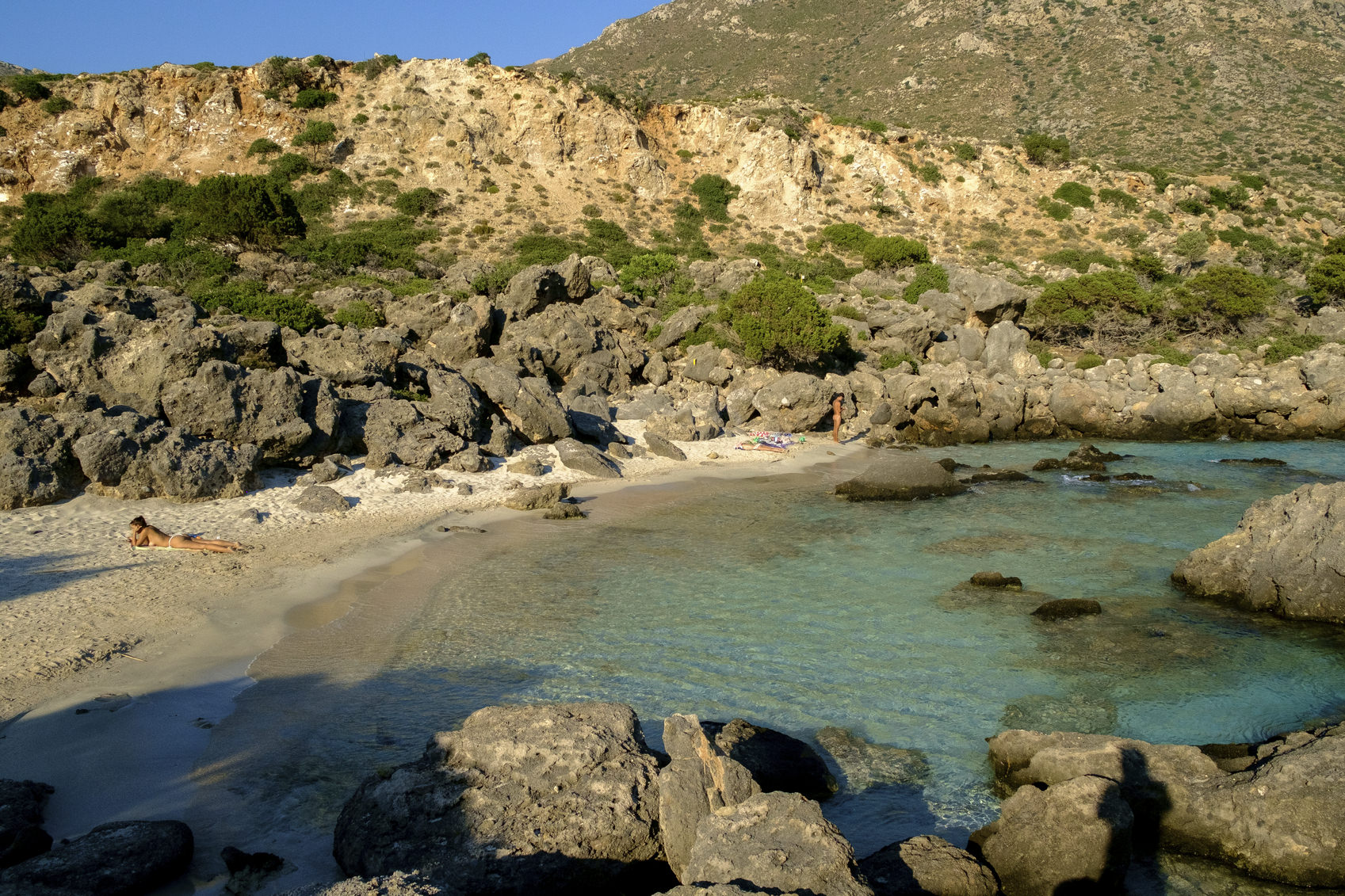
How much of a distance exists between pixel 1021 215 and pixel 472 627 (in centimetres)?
5200

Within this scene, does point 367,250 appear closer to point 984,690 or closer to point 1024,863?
point 984,690

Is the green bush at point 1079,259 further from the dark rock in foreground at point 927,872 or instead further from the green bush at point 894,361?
the dark rock in foreground at point 927,872

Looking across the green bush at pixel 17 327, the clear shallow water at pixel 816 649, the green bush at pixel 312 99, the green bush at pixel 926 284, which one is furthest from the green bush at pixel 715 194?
the green bush at pixel 17 327

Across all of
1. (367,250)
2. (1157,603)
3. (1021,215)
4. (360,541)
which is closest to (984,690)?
(1157,603)

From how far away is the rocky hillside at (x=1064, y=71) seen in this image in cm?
6488

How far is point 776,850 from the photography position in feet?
14.6

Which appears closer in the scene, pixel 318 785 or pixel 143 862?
pixel 143 862

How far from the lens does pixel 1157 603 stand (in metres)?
11.8

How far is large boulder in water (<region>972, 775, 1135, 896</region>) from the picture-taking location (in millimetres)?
5398

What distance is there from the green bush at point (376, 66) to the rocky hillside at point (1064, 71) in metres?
21.2

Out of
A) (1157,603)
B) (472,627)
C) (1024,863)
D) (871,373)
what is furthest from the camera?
(871,373)

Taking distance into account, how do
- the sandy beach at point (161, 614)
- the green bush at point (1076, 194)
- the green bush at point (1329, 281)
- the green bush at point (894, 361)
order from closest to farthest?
the sandy beach at point (161, 614) < the green bush at point (894, 361) < the green bush at point (1329, 281) < the green bush at point (1076, 194)

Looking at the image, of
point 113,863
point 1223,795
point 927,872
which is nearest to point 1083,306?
point 1223,795

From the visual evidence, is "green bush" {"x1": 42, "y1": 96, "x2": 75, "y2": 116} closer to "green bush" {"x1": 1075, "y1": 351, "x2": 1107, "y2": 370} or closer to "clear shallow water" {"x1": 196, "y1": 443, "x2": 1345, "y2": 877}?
"clear shallow water" {"x1": 196, "y1": 443, "x2": 1345, "y2": 877}
